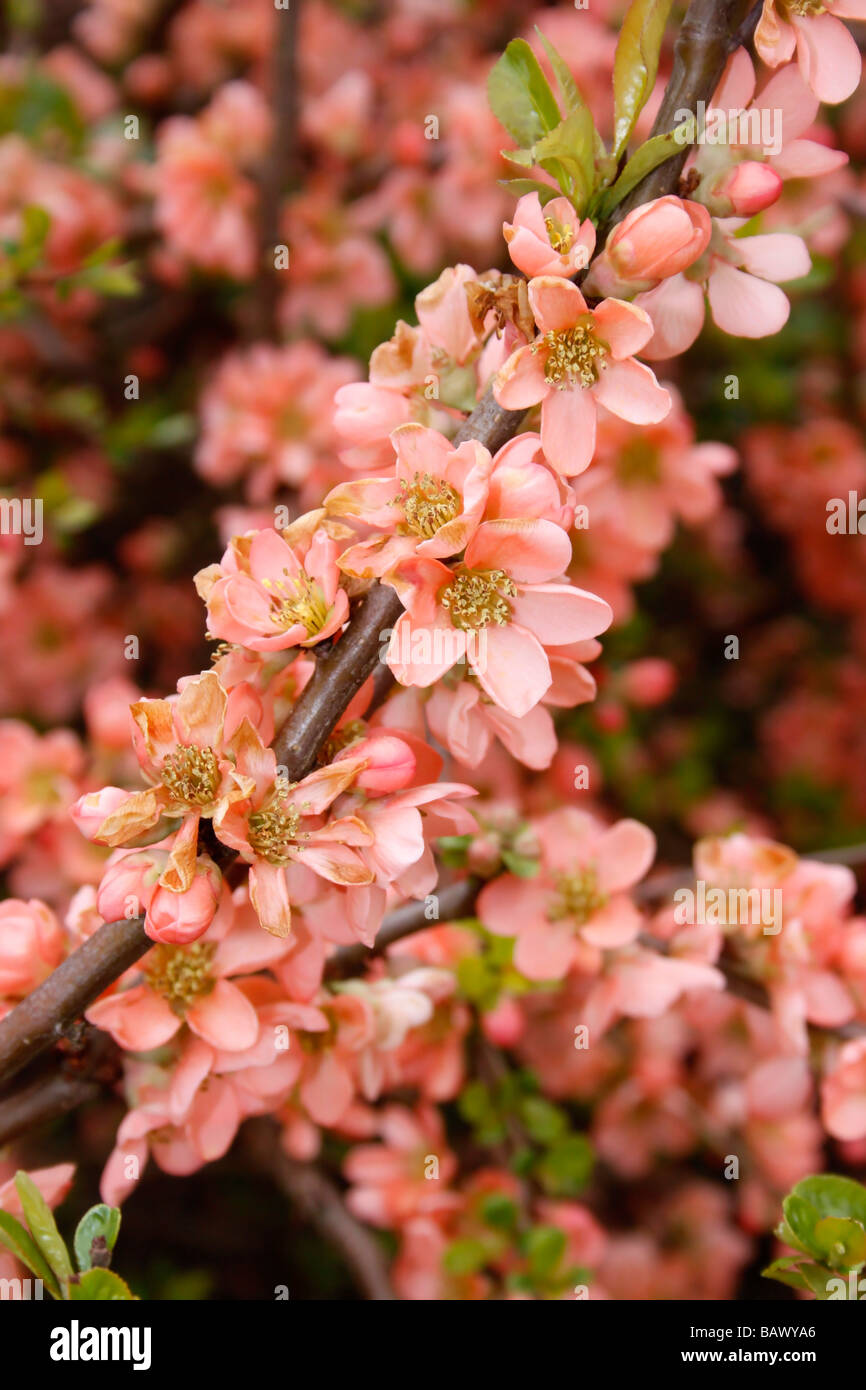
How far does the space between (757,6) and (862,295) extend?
1.71 m

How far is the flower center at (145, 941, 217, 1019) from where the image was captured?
2.61ft

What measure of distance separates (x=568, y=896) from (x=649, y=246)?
56 centimetres

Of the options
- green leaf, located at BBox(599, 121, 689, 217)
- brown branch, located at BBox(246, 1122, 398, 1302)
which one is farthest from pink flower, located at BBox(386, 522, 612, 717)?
brown branch, located at BBox(246, 1122, 398, 1302)

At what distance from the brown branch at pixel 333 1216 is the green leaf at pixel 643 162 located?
46.4 inches

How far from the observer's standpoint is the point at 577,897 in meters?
1.01

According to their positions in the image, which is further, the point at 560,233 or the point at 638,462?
the point at 638,462

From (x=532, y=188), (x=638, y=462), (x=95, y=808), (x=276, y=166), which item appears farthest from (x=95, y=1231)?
(x=276, y=166)

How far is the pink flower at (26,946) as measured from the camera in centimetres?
80

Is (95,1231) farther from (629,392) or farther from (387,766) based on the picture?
(629,392)

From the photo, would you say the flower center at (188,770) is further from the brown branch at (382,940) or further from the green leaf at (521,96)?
the green leaf at (521,96)

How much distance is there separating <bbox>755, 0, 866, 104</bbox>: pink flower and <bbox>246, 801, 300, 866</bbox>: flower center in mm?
553
